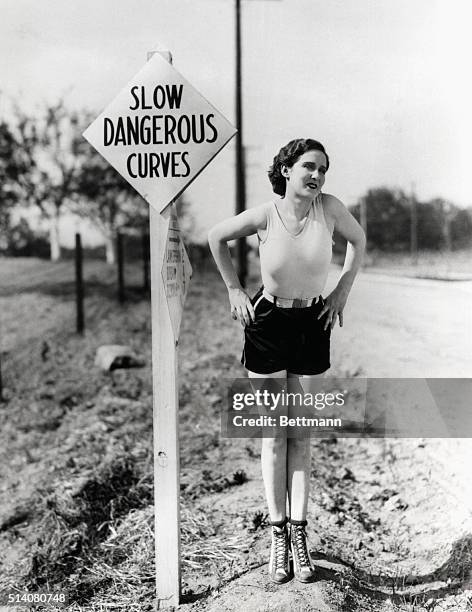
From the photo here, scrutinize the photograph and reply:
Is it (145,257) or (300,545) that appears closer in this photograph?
(300,545)

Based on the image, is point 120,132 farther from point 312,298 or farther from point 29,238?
point 29,238

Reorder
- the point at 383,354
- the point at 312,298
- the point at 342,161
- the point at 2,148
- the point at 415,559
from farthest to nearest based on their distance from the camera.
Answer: the point at 2,148 → the point at 383,354 → the point at 342,161 → the point at 415,559 → the point at 312,298

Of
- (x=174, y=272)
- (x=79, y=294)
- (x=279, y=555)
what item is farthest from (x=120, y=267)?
(x=279, y=555)

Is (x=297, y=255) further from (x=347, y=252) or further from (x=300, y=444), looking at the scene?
(x=300, y=444)

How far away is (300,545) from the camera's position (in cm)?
264

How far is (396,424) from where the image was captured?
418 cm

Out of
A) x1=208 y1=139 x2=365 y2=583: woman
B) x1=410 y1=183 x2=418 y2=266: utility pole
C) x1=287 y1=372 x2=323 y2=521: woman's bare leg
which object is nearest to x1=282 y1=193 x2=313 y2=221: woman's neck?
x1=208 y1=139 x2=365 y2=583: woman

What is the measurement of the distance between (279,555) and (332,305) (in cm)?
110

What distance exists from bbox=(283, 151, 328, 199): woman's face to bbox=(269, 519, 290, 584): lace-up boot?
141 cm

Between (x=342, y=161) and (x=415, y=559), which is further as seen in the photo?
(x=342, y=161)

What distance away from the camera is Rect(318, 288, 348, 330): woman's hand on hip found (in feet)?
8.59

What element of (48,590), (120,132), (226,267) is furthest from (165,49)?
(48,590)

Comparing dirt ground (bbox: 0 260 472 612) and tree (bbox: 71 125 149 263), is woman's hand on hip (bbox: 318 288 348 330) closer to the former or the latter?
dirt ground (bbox: 0 260 472 612)

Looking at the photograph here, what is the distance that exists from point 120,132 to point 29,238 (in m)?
6.61
